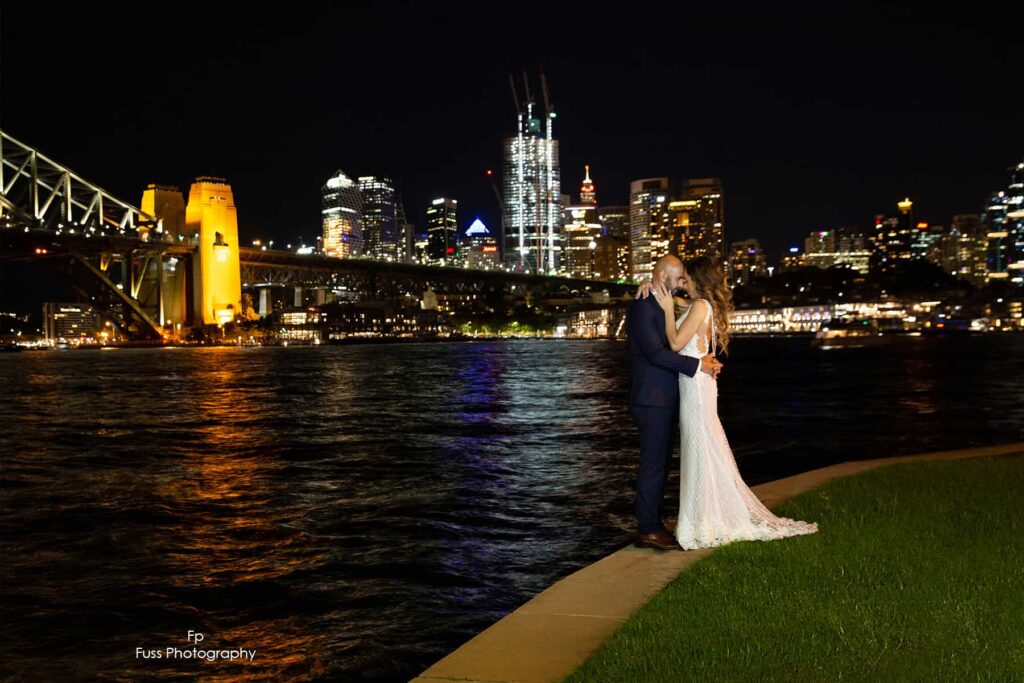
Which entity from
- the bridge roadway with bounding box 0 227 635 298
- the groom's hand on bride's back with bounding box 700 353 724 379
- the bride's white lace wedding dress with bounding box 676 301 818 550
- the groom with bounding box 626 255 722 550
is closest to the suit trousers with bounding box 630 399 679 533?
the groom with bounding box 626 255 722 550

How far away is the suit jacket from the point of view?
6.54 metres

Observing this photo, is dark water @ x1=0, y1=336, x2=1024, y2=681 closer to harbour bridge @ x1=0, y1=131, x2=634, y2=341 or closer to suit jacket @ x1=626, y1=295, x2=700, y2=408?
suit jacket @ x1=626, y1=295, x2=700, y2=408

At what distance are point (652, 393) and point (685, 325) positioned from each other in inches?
23.0

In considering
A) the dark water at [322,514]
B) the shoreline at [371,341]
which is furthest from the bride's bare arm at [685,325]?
the shoreline at [371,341]

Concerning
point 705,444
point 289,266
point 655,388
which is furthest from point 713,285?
point 289,266

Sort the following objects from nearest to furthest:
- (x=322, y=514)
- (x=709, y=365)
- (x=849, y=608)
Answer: (x=849, y=608), (x=709, y=365), (x=322, y=514)

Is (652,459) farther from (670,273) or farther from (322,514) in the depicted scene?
(322,514)

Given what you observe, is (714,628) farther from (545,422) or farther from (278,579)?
(545,422)

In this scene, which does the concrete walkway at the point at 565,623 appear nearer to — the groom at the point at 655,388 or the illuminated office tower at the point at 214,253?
the groom at the point at 655,388

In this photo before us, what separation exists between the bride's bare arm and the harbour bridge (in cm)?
8877

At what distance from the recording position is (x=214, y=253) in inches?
4668

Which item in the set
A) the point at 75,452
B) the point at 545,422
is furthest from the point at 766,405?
the point at 75,452

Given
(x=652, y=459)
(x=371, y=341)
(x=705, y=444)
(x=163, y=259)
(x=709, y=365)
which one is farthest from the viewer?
(x=371, y=341)

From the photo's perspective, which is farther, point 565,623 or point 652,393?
point 652,393
